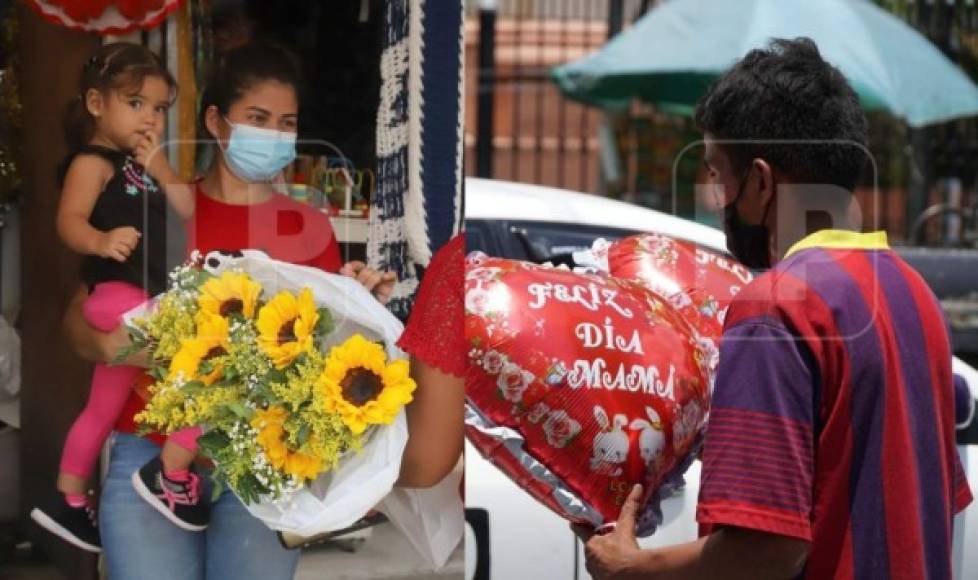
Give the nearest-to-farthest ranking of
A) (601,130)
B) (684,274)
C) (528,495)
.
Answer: (684,274) < (528,495) < (601,130)

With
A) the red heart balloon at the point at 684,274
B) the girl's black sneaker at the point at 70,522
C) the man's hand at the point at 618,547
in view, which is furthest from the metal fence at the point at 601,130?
the girl's black sneaker at the point at 70,522

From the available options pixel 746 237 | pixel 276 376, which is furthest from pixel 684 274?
pixel 276 376

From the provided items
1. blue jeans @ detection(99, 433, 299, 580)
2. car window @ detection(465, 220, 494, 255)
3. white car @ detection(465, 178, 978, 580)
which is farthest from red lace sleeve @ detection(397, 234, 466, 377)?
car window @ detection(465, 220, 494, 255)

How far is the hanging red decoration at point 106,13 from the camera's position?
205cm

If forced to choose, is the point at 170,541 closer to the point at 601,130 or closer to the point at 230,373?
the point at 230,373

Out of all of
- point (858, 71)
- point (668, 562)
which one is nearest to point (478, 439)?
→ point (668, 562)

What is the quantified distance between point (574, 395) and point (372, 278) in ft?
1.50

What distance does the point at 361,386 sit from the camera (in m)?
2.19

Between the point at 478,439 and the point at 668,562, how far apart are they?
1.27 feet

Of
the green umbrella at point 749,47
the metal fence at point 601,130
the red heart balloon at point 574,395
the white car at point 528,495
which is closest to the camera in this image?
the red heart balloon at point 574,395

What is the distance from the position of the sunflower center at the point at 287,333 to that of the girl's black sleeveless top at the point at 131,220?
169mm

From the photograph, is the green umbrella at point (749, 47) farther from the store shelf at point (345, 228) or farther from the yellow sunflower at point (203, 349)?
the yellow sunflower at point (203, 349)

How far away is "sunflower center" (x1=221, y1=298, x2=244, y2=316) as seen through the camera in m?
2.15

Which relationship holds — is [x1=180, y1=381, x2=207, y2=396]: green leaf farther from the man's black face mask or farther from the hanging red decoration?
the man's black face mask
